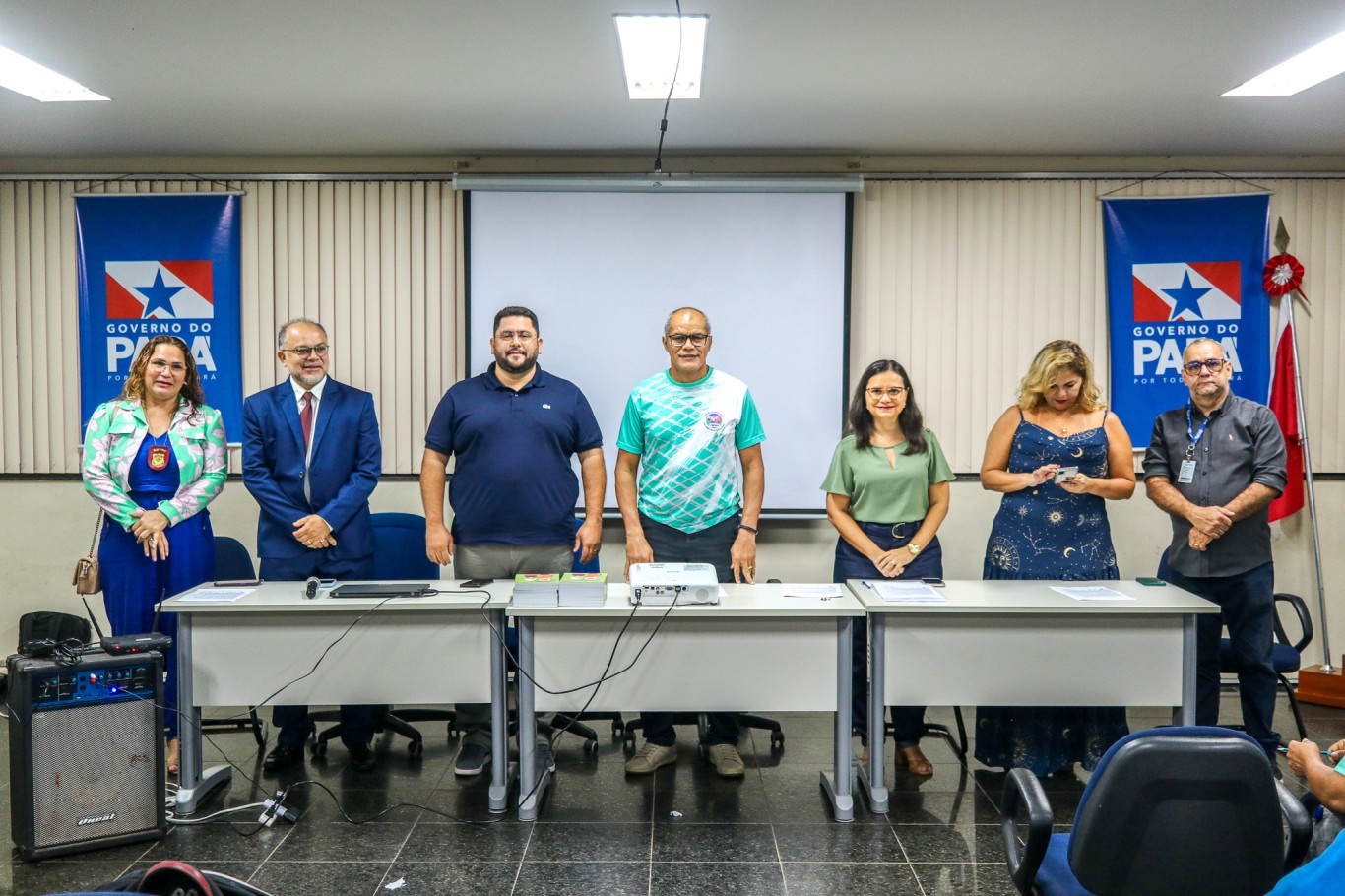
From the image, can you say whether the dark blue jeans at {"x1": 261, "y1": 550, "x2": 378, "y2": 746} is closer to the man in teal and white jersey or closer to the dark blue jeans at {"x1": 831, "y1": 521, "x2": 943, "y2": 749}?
the man in teal and white jersey

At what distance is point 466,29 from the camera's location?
321cm

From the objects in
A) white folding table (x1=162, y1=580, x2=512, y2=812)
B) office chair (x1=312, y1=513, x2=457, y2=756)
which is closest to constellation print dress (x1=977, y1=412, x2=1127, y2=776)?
white folding table (x1=162, y1=580, x2=512, y2=812)

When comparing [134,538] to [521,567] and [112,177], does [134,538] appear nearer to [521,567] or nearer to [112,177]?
[521,567]

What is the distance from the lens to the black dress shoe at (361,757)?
11.9ft

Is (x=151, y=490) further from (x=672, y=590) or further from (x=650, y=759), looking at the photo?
(x=650, y=759)

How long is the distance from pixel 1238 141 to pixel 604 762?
4.18 metres

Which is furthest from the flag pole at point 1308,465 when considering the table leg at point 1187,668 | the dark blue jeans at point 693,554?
the dark blue jeans at point 693,554

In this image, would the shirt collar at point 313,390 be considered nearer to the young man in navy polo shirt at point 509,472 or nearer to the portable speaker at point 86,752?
the young man in navy polo shirt at point 509,472

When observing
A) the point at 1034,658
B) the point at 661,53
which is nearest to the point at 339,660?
the point at 1034,658

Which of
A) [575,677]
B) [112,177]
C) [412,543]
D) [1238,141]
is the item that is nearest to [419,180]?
[112,177]

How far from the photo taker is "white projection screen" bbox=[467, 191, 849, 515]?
4730mm

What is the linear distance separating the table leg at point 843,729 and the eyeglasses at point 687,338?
1.17 meters

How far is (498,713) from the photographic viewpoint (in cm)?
317

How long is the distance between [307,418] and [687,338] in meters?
1.50
